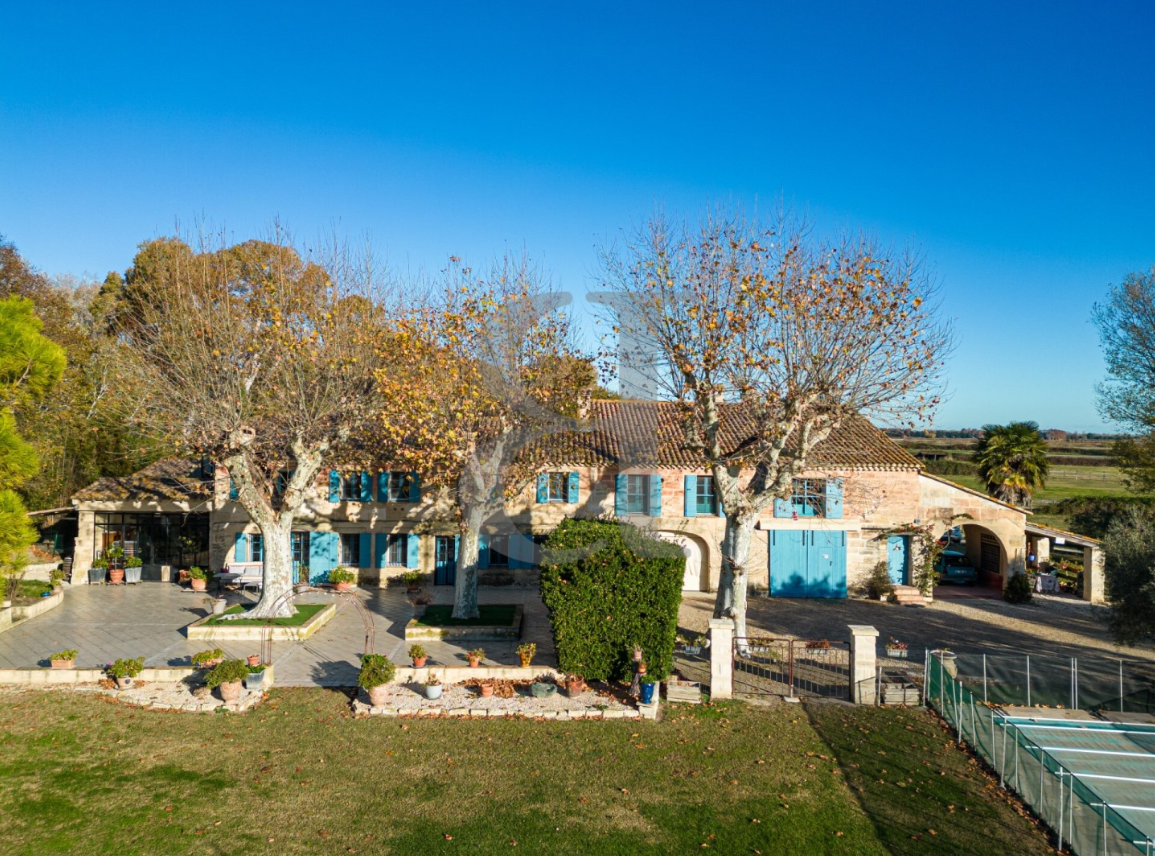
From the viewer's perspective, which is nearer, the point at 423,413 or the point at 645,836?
the point at 645,836

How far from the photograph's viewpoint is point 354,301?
21.3m

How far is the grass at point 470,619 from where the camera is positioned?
1989 cm

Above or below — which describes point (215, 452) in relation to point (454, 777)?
above

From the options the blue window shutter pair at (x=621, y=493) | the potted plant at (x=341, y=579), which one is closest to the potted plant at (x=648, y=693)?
the blue window shutter pair at (x=621, y=493)

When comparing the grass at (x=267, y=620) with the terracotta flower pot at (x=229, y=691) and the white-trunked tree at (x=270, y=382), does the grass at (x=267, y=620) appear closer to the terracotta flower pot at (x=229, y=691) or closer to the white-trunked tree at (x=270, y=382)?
the white-trunked tree at (x=270, y=382)

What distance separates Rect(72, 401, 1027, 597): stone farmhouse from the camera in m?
25.2

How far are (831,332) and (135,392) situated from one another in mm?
19457

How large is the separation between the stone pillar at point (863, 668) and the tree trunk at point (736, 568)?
3322 mm

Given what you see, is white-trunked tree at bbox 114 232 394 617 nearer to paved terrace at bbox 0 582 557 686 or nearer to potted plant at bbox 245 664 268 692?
paved terrace at bbox 0 582 557 686

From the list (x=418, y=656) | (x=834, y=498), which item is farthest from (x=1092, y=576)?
(x=418, y=656)

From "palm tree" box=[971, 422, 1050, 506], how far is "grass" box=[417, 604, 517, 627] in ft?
72.3

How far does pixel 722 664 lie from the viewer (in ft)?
49.8

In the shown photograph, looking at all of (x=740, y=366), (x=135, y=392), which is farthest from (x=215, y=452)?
(x=740, y=366)

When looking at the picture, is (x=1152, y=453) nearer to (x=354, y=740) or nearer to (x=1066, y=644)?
(x=1066, y=644)
